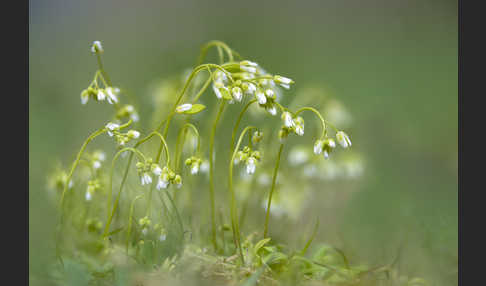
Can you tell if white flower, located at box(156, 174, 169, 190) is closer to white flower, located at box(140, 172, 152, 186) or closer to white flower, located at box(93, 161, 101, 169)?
white flower, located at box(140, 172, 152, 186)

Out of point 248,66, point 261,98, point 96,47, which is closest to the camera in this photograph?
point 261,98

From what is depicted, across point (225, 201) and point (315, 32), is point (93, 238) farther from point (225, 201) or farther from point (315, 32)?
point (315, 32)

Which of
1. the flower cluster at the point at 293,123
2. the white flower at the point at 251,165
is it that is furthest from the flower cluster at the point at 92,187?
the flower cluster at the point at 293,123

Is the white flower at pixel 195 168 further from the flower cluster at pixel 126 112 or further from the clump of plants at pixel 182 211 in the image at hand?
the flower cluster at pixel 126 112

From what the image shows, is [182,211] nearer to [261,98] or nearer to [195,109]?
[195,109]

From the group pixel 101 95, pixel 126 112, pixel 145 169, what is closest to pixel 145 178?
pixel 145 169

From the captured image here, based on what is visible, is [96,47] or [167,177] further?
[96,47]

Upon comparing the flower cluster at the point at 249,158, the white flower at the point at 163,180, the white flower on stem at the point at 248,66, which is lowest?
the white flower at the point at 163,180

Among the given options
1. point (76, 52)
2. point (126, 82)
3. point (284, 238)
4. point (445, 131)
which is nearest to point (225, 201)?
point (284, 238)
